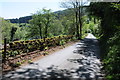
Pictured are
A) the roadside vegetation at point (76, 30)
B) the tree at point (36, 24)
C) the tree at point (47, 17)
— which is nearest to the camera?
the roadside vegetation at point (76, 30)

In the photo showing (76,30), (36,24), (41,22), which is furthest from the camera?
(36,24)

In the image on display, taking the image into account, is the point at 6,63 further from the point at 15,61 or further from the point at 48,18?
the point at 48,18

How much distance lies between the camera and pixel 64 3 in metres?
28.5

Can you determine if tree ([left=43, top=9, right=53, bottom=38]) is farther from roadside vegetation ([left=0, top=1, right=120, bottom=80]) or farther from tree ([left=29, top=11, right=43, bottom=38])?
tree ([left=29, top=11, right=43, bottom=38])

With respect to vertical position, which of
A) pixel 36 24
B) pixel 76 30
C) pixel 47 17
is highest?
pixel 47 17

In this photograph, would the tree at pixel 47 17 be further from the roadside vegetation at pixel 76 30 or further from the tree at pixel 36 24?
the tree at pixel 36 24

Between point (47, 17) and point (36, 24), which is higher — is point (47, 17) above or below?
above

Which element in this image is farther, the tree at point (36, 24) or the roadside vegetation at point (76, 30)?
the tree at point (36, 24)

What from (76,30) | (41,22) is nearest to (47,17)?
(41,22)

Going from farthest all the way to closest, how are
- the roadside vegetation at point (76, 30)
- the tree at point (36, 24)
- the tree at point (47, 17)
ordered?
the tree at point (36, 24) → the tree at point (47, 17) → the roadside vegetation at point (76, 30)

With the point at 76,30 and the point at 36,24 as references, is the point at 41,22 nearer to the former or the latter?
the point at 36,24

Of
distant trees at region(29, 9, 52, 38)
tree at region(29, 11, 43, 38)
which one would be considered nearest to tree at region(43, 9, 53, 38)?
distant trees at region(29, 9, 52, 38)

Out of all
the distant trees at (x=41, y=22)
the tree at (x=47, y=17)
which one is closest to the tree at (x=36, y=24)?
the distant trees at (x=41, y=22)

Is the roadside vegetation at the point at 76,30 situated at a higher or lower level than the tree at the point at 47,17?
lower
